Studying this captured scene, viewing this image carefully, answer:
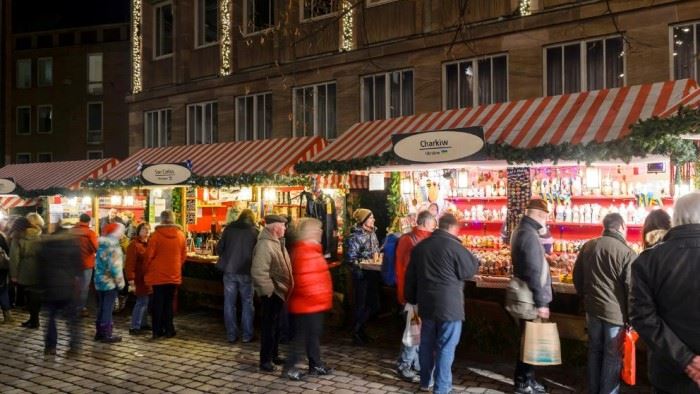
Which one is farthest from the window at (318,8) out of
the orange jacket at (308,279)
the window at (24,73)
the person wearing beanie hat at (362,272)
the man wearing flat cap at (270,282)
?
the window at (24,73)

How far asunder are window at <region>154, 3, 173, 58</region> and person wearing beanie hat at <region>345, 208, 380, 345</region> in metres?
11.8

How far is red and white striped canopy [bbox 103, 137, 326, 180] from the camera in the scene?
12.1m

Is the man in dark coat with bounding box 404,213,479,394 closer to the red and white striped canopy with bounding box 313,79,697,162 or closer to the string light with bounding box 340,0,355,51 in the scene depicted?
the red and white striped canopy with bounding box 313,79,697,162

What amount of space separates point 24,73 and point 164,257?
38.3 m

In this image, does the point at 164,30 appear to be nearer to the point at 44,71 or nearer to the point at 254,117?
the point at 254,117

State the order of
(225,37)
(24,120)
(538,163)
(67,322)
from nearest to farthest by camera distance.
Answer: (538,163)
(67,322)
(225,37)
(24,120)

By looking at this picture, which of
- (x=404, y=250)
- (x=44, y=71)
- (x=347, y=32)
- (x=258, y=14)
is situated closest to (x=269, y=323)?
(x=404, y=250)

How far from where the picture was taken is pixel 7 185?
676 inches

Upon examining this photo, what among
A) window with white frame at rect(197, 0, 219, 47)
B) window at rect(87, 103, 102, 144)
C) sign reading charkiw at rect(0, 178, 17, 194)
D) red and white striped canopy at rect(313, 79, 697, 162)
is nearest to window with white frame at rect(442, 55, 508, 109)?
red and white striped canopy at rect(313, 79, 697, 162)

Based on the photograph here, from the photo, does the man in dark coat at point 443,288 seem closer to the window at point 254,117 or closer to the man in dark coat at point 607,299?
the man in dark coat at point 607,299

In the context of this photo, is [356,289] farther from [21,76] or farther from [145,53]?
[21,76]

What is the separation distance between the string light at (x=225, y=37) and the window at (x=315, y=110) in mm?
2460

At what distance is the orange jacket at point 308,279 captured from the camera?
6.74 metres

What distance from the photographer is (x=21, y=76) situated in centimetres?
4128
